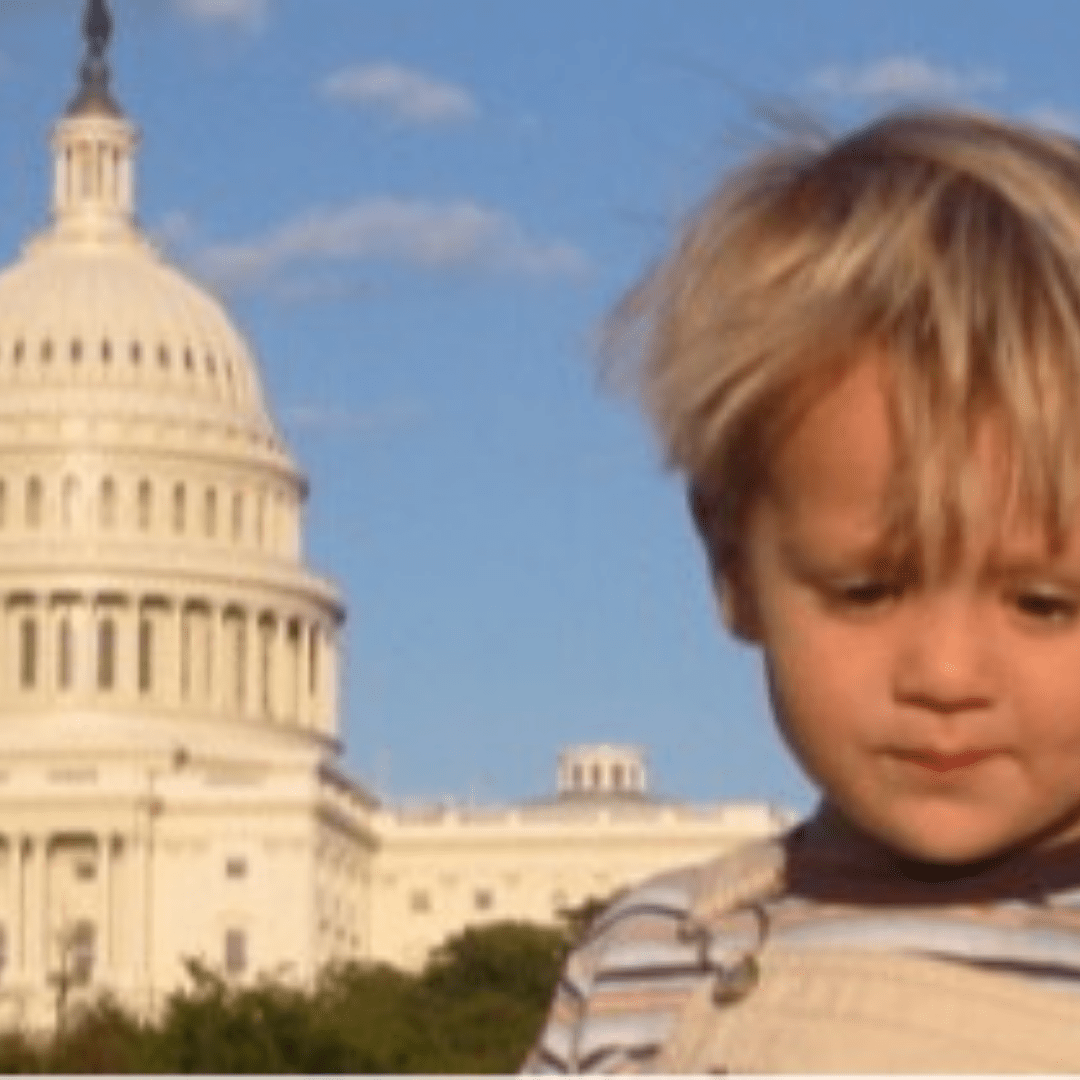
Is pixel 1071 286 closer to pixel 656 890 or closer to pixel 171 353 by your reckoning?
pixel 656 890

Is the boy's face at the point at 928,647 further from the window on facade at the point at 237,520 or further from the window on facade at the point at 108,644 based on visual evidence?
the window on facade at the point at 237,520

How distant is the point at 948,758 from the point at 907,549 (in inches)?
6.4

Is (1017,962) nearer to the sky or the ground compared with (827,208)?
nearer to the ground

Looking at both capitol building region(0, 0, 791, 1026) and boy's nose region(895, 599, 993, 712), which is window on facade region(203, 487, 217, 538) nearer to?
capitol building region(0, 0, 791, 1026)

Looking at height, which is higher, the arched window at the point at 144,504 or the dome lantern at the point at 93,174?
the dome lantern at the point at 93,174

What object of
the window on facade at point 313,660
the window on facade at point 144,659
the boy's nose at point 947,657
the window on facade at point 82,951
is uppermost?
the window on facade at point 313,660

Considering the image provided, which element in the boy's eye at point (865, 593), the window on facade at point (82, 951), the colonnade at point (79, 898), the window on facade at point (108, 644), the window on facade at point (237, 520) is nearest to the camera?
the boy's eye at point (865, 593)

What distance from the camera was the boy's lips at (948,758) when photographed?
378 centimetres

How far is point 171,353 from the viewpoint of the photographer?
183625 mm

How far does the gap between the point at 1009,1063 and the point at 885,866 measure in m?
0.30

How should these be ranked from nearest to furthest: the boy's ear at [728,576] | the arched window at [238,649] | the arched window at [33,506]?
the boy's ear at [728,576] < the arched window at [238,649] < the arched window at [33,506]

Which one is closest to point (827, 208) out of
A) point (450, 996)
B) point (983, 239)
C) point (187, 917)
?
point (983, 239)

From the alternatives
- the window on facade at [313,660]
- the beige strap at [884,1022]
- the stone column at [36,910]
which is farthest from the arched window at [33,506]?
the beige strap at [884,1022]

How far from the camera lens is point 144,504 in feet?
591
